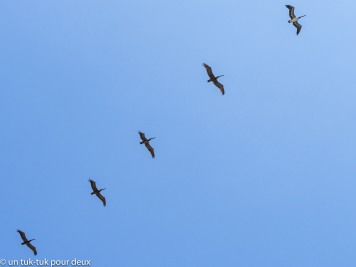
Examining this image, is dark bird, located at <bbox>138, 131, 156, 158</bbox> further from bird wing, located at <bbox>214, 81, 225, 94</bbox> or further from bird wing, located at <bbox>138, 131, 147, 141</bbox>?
bird wing, located at <bbox>214, 81, 225, 94</bbox>

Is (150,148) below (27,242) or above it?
above

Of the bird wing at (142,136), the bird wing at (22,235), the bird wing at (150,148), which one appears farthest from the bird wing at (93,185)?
the bird wing at (22,235)

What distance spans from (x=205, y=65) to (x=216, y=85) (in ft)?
9.72

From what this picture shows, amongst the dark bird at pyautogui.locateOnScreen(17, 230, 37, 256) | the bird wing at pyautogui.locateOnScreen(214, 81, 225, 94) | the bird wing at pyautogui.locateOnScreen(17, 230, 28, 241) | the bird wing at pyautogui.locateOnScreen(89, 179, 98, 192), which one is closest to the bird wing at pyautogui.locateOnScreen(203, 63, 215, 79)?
the bird wing at pyautogui.locateOnScreen(214, 81, 225, 94)

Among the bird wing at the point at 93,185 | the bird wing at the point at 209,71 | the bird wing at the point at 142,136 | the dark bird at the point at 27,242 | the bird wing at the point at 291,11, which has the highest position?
the bird wing at the point at 291,11

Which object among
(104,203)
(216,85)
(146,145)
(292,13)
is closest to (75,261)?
(104,203)

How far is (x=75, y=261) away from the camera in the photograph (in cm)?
6300

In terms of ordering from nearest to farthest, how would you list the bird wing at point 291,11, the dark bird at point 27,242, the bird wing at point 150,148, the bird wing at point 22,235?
the bird wing at point 291,11
the bird wing at point 150,148
the bird wing at point 22,235
the dark bird at point 27,242

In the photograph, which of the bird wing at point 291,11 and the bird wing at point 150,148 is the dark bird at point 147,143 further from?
the bird wing at point 291,11

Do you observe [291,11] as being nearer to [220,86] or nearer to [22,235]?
[220,86]

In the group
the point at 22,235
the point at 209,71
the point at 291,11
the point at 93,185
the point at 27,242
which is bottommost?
the point at 27,242

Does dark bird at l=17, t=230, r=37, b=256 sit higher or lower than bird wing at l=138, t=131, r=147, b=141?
lower

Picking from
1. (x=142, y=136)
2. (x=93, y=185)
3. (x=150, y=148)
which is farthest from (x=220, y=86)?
Result: (x=93, y=185)

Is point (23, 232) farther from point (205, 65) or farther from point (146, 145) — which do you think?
point (205, 65)
